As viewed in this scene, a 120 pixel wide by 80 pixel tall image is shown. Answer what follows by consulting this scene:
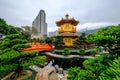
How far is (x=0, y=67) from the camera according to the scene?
1058 centimetres

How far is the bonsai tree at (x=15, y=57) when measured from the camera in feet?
35.4

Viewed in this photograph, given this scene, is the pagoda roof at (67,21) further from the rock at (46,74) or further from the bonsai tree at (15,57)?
the rock at (46,74)

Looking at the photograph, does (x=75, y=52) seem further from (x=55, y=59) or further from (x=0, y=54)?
(x=0, y=54)

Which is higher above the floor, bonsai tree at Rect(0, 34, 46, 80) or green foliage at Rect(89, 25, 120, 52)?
green foliage at Rect(89, 25, 120, 52)

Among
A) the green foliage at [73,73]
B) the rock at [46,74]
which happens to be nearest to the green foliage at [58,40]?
the rock at [46,74]

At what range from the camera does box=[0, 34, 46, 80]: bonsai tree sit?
10.8m

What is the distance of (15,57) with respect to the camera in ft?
36.1

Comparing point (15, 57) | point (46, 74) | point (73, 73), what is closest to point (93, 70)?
point (73, 73)

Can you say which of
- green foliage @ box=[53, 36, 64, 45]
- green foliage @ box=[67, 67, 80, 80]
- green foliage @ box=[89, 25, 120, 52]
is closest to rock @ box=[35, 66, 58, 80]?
green foliage @ box=[67, 67, 80, 80]

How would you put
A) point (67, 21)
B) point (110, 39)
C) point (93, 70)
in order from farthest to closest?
point (67, 21) < point (93, 70) < point (110, 39)

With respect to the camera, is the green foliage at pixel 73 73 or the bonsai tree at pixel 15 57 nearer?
the green foliage at pixel 73 73

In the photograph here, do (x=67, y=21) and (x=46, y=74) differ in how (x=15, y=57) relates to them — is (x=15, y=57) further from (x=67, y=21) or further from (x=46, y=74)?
(x=67, y=21)

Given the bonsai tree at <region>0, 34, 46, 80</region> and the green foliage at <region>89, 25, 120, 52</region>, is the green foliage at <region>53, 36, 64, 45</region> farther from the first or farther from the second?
the green foliage at <region>89, 25, 120, 52</region>

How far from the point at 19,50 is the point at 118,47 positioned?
899 centimetres
